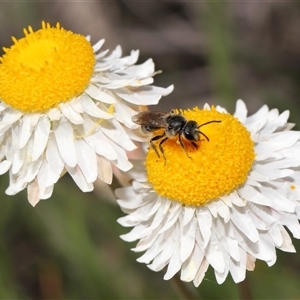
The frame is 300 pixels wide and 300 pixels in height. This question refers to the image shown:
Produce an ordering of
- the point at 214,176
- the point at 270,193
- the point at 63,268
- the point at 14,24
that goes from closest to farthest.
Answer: the point at 214,176
the point at 270,193
the point at 63,268
the point at 14,24

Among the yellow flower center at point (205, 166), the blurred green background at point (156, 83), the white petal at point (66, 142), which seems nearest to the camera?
the yellow flower center at point (205, 166)

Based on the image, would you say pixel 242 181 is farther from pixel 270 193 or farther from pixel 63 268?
pixel 63 268

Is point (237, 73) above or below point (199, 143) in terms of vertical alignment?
below

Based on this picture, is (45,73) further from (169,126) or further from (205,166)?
(205,166)

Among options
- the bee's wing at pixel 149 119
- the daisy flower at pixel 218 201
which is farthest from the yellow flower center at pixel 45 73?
the daisy flower at pixel 218 201

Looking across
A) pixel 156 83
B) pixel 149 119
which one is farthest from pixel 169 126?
pixel 156 83

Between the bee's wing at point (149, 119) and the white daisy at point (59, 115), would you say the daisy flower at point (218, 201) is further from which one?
the white daisy at point (59, 115)

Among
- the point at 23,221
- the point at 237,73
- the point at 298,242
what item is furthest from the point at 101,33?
the point at 298,242
